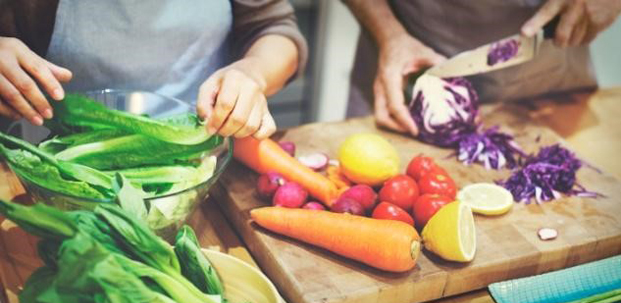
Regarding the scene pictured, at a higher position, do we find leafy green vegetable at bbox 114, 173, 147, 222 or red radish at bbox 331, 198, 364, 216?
leafy green vegetable at bbox 114, 173, 147, 222

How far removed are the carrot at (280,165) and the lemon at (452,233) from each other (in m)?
0.25

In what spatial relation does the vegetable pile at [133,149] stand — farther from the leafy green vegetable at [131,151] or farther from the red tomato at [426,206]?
the red tomato at [426,206]

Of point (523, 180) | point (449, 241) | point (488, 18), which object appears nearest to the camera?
point (449, 241)

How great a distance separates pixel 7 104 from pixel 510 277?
3.22ft

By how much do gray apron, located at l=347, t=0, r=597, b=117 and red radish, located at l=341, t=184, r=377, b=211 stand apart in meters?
0.71

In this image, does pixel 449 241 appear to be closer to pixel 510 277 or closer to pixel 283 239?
pixel 510 277

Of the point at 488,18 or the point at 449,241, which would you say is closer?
the point at 449,241

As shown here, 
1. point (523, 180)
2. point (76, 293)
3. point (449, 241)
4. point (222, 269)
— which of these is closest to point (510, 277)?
point (449, 241)

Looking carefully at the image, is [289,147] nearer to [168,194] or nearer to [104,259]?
[168,194]

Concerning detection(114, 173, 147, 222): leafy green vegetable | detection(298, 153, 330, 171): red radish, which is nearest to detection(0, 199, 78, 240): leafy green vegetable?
detection(114, 173, 147, 222): leafy green vegetable

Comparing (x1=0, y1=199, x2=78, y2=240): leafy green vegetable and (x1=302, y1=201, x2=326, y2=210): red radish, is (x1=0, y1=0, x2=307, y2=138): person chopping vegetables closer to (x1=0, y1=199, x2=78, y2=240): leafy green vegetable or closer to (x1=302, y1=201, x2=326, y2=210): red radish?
(x1=302, y1=201, x2=326, y2=210): red radish

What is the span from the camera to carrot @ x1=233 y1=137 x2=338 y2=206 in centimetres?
143

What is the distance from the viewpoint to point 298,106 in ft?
11.1

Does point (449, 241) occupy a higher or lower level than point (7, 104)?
lower
